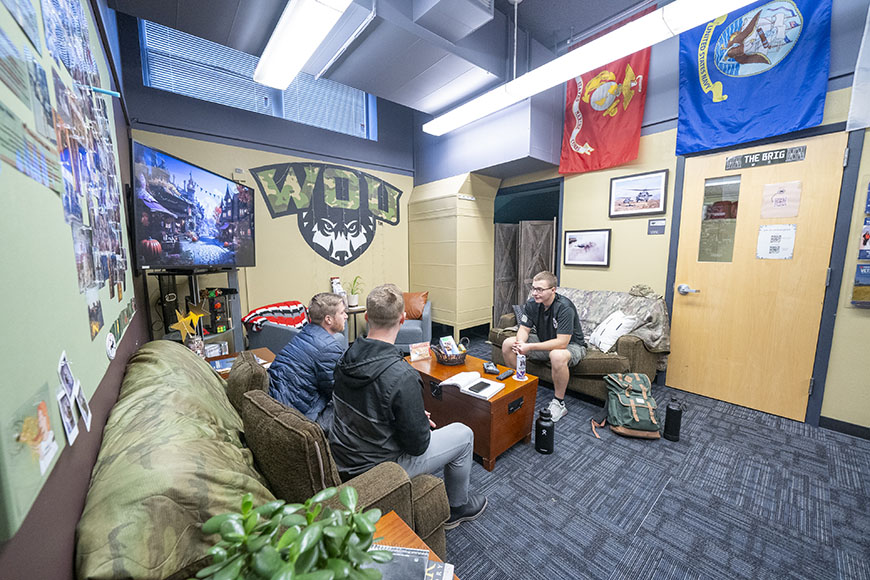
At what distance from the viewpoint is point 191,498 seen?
69 centimetres

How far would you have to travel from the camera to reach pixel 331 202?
4.18 m

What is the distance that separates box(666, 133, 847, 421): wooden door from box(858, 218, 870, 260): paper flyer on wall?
0.47ft

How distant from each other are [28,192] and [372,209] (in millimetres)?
4105

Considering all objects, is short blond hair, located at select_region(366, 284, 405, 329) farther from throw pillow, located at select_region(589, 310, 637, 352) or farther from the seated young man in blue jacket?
throw pillow, located at select_region(589, 310, 637, 352)

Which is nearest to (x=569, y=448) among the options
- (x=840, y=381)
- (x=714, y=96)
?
(x=840, y=381)

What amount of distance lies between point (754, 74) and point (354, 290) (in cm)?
436

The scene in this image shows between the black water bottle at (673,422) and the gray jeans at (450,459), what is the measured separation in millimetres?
1580

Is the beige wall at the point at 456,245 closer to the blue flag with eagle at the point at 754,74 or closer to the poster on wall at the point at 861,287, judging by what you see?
the blue flag with eagle at the point at 754,74

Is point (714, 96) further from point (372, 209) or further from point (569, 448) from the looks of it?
point (372, 209)

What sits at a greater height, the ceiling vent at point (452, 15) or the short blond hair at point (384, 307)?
the ceiling vent at point (452, 15)

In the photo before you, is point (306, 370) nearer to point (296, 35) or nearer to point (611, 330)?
point (296, 35)

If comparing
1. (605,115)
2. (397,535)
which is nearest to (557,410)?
(397,535)

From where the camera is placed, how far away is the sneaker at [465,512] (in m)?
1.58

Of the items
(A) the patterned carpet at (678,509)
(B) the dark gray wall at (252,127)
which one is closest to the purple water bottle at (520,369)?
(A) the patterned carpet at (678,509)
